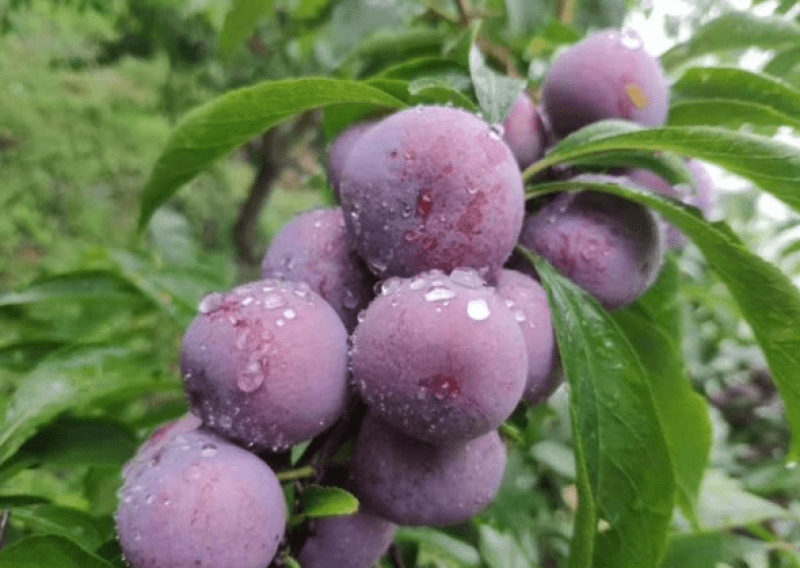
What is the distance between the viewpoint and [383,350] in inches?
19.6

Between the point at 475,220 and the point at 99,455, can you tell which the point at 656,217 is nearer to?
the point at 475,220

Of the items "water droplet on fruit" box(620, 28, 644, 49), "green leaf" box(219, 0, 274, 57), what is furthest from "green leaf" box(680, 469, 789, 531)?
"green leaf" box(219, 0, 274, 57)

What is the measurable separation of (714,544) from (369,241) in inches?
26.3

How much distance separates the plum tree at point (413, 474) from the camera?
21.5 inches

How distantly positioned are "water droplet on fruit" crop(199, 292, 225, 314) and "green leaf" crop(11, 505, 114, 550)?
313 mm

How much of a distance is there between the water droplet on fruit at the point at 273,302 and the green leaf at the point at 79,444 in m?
0.37

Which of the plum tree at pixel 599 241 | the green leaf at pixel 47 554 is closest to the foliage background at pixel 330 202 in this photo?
the green leaf at pixel 47 554

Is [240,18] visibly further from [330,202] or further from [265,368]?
[265,368]

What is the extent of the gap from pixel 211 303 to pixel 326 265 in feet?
0.31

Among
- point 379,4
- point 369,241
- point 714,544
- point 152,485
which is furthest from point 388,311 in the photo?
point 379,4

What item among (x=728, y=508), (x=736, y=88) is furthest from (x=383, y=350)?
(x=728, y=508)

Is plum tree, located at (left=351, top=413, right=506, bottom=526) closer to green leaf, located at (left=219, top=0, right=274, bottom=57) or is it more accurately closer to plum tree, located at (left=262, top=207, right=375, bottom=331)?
plum tree, located at (left=262, top=207, right=375, bottom=331)

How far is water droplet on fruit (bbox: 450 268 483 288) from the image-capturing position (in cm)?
52

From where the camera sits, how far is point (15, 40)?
11.4 feet
